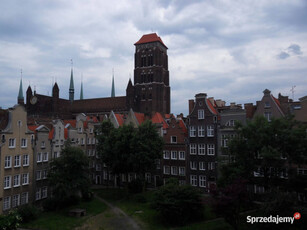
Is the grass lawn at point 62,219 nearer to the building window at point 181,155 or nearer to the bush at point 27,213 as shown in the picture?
the bush at point 27,213

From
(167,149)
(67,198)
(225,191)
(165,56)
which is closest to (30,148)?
(67,198)

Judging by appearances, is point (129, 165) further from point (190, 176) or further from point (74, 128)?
point (74, 128)

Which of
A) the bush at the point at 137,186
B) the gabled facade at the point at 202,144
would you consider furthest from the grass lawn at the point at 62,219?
the gabled facade at the point at 202,144

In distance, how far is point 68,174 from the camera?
147 ft

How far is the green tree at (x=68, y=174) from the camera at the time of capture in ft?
143

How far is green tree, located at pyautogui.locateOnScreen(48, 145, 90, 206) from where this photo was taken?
143 ft

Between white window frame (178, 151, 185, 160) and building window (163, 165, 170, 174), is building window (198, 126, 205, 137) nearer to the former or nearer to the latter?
white window frame (178, 151, 185, 160)

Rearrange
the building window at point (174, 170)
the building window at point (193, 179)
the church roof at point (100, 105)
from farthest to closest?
the church roof at point (100, 105)
the building window at point (174, 170)
the building window at point (193, 179)

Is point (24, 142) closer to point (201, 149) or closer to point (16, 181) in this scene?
point (16, 181)

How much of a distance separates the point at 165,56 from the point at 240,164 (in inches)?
3491

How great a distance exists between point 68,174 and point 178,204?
62.4 feet

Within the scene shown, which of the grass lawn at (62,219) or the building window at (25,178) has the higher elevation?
the building window at (25,178)

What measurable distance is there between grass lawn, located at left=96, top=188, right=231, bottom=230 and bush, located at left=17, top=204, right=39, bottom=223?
1348cm

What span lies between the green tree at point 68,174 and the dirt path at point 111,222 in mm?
5968
